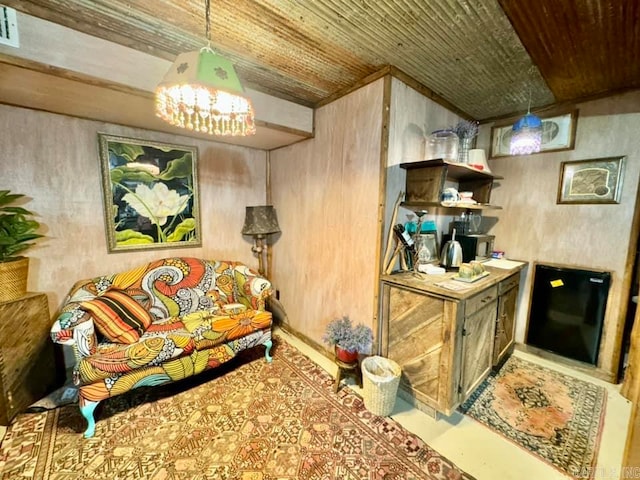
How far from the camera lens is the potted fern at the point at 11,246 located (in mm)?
1607

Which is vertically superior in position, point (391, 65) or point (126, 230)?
point (391, 65)

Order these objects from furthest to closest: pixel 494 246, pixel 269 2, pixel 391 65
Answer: pixel 494 246, pixel 391 65, pixel 269 2

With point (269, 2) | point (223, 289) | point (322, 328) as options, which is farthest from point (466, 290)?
point (223, 289)

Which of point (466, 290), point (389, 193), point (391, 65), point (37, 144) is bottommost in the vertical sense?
point (466, 290)

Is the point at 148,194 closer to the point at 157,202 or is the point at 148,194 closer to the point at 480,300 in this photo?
the point at 157,202

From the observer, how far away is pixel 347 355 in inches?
77.0

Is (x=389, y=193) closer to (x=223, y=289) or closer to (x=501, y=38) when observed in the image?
(x=501, y=38)

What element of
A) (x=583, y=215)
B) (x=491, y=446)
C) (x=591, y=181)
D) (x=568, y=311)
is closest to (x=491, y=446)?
(x=491, y=446)

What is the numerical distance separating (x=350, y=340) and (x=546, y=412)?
1.51 m

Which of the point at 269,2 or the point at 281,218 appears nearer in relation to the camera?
the point at 269,2

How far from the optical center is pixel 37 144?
191 centimetres

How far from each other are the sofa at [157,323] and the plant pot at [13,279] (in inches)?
11.1

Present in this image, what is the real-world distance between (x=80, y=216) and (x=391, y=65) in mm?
2784

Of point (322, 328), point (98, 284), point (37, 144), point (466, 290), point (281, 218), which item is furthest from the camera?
point (281, 218)
